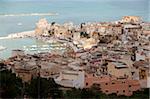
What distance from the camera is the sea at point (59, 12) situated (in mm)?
2594

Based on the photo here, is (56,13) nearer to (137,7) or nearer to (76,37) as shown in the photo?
(76,37)

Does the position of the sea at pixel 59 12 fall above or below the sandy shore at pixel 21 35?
above

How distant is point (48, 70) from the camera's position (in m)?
2.61

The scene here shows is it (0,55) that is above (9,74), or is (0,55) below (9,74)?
above

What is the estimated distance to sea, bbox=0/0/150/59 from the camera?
2.59 meters

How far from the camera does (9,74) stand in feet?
8.60

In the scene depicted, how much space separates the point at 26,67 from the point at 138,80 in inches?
37.7

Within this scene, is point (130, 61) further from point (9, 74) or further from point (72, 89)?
point (9, 74)

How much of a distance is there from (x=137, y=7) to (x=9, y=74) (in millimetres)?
1246

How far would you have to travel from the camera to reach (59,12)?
2.64 m

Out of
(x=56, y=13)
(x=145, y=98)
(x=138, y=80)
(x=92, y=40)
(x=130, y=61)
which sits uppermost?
(x=56, y=13)

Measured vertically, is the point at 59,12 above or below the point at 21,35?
above

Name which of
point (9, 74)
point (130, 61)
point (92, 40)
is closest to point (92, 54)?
point (92, 40)

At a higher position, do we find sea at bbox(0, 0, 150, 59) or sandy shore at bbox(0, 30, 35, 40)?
sea at bbox(0, 0, 150, 59)
